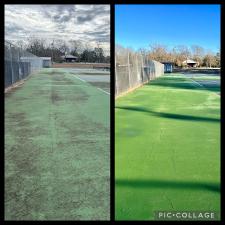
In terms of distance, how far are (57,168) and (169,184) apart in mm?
1239

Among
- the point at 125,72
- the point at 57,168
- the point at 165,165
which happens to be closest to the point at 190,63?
the point at 125,72

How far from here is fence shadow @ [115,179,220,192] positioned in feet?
Result: 9.56

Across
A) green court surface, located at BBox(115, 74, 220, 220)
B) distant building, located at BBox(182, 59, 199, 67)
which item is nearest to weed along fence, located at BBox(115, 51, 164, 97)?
green court surface, located at BBox(115, 74, 220, 220)

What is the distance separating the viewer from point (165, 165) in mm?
3520

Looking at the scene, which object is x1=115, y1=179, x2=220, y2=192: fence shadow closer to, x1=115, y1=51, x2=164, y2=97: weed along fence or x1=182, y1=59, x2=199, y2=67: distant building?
x1=115, y1=51, x2=164, y2=97: weed along fence

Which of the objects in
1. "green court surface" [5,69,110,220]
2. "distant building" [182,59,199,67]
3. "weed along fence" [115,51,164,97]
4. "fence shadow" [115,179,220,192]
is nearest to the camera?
"green court surface" [5,69,110,220]

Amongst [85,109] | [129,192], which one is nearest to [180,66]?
[85,109]

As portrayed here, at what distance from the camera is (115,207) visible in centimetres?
252

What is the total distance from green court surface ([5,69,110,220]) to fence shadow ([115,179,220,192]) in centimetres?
21

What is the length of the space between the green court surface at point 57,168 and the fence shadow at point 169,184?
0.21 m

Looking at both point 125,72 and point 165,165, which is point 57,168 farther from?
point 125,72

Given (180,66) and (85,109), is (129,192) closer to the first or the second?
(85,109)
